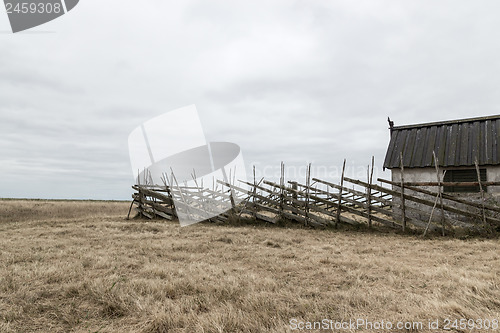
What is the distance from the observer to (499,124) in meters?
13.3

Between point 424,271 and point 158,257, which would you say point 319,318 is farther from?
point 158,257

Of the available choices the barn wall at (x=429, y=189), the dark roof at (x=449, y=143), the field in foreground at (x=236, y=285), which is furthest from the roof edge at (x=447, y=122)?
the field in foreground at (x=236, y=285)

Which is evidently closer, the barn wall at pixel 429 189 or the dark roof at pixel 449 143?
the barn wall at pixel 429 189

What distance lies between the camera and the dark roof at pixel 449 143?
499 inches

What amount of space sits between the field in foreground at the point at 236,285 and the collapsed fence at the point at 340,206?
192cm

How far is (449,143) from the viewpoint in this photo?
1368cm

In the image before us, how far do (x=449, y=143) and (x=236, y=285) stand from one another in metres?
13.2

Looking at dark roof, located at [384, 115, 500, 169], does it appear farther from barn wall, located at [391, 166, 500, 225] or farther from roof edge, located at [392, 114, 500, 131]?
barn wall, located at [391, 166, 500, 225]

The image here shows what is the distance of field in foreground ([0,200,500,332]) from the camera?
3.56m

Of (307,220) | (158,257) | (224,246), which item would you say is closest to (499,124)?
(307,220)

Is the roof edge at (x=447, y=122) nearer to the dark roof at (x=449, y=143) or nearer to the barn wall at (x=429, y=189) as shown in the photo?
the dark roof at (x=449, y=143)

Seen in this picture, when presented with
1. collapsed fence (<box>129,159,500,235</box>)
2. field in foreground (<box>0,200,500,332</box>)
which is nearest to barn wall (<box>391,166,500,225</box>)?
collapsed fence (<box>129,159,500,235</box>)

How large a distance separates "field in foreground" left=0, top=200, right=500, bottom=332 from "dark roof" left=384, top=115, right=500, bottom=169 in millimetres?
5277

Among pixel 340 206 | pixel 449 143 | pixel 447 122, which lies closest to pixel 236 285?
pixel 340 206
